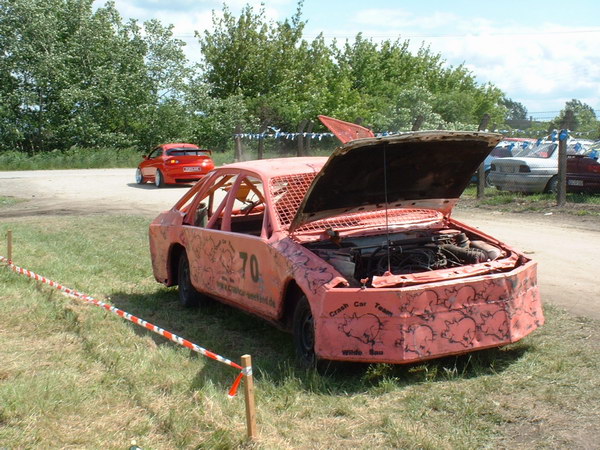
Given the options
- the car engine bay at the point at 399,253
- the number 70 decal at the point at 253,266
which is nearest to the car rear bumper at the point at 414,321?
the car engine bay at the point at 399,253

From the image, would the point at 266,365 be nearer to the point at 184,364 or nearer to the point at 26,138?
the point at 184,364

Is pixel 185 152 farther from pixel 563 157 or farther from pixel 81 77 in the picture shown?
pixel 81 77

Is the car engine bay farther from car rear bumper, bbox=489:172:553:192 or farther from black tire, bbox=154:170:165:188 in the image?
black tire, bbox=154:170:165:188

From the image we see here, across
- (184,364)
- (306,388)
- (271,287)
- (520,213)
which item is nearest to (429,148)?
(271,287)

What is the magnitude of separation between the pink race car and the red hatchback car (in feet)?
58.8

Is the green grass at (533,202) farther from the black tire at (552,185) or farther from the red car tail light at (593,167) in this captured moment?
the red car tail light at (593,167)

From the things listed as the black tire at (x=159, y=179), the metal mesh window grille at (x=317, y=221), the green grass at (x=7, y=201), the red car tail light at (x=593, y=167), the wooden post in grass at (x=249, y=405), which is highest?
the metal mesh window grille at (x=317, y=221)

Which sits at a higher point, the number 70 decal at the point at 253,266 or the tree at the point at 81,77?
the tree at the point at 81,77

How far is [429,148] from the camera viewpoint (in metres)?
6.11

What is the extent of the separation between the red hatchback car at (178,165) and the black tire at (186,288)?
1745cm

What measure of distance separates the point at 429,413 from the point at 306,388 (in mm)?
903

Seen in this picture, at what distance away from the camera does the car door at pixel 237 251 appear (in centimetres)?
633

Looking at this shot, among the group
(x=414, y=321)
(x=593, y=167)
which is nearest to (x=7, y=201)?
(x=593, y=167)

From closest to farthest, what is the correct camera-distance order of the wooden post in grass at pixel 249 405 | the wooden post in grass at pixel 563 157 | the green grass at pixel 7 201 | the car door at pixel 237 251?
the wooden post in grass at pixel 249 405 < the car door at pixel 237 251 < the wooden post in grass at pixel 563 157 < the green grass at pixel 7 201
